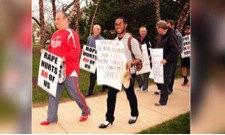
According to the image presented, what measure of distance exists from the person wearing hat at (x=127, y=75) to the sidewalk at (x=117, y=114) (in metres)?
0.08

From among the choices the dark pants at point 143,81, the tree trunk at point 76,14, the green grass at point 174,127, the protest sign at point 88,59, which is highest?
the tree trunk at point 76,14

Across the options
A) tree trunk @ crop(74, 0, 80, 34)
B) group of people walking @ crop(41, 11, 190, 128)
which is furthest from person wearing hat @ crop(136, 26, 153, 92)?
tree trunk @ crop(74, 0, 80, 34)

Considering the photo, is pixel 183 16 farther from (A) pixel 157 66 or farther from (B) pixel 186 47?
(A) pixel 157 66

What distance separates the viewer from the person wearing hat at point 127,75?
390 centimetres

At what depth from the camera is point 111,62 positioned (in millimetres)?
4070

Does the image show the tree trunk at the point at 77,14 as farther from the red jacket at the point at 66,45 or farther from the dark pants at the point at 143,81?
the dark pants at the point at 143,81

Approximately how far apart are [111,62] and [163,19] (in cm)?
79

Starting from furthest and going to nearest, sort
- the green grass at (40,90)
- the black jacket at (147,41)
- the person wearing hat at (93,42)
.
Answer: the black jacket at (147,41) < the person wearing hat at (93,42) < the green grass at (40,90)

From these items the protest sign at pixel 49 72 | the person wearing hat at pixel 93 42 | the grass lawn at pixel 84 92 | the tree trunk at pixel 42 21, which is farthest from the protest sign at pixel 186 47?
the tree trunk at pixel 42 21

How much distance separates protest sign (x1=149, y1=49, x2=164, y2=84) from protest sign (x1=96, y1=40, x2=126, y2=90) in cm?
69

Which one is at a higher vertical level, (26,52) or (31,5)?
(31,5)

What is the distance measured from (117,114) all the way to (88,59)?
0.79 m

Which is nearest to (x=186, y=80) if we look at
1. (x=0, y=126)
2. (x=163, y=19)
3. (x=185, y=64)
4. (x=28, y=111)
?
(x=185, y=64)

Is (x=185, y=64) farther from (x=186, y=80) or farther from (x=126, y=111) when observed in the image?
(x=126, y=111)
